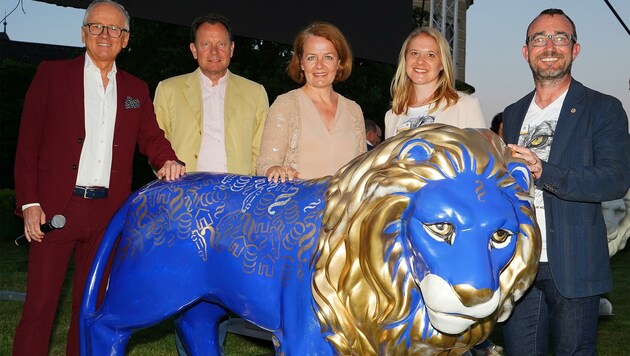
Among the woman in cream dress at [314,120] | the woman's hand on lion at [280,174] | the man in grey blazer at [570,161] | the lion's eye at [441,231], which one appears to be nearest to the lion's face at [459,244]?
the lion's eye at [441,231]

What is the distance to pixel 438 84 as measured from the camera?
2947mm

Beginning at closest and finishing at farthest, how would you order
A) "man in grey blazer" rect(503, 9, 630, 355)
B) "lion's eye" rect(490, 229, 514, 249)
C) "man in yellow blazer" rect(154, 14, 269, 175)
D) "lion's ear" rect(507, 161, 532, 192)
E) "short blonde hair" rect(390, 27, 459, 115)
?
"lion's eye" rect(490, 229, 514, 249) < "lion's ear" rect(507, 161, 532, 192) < "man in grey blazer" rect(503, 9, 630, 355) < "short blonde hair" rect(390, 27, 459, 115) < "man in yellow blazer" rect(154, 14, 269, 175)

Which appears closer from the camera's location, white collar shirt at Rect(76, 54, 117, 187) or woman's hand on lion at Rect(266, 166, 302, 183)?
woman's hand on lion at Rect(266, 166, 302, 183)

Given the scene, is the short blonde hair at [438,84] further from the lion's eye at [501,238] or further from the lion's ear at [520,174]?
the lion's eye at [501,238]

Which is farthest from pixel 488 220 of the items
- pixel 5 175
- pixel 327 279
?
pixel 5 175

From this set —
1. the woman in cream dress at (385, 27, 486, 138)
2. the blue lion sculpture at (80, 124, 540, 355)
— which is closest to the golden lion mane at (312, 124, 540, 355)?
the blue lion sculpture at (80, 124, 540, 355)

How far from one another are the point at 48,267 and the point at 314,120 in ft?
4.23

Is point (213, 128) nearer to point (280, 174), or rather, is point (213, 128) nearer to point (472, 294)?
point (280, 174)

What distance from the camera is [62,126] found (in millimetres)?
3199

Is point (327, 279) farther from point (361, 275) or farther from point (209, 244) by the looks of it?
point (209, 244)

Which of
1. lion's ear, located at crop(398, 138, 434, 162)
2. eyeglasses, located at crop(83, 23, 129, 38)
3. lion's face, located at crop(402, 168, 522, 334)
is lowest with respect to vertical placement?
lion's face, located at crop(402, 168, 522, 334)

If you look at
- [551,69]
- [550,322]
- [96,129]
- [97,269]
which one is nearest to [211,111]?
[96,129]

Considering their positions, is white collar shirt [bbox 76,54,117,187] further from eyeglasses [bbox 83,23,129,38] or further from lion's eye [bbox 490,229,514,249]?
lion's eye [bbox 490,229,514,249]

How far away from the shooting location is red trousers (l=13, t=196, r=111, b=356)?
3219 mm
